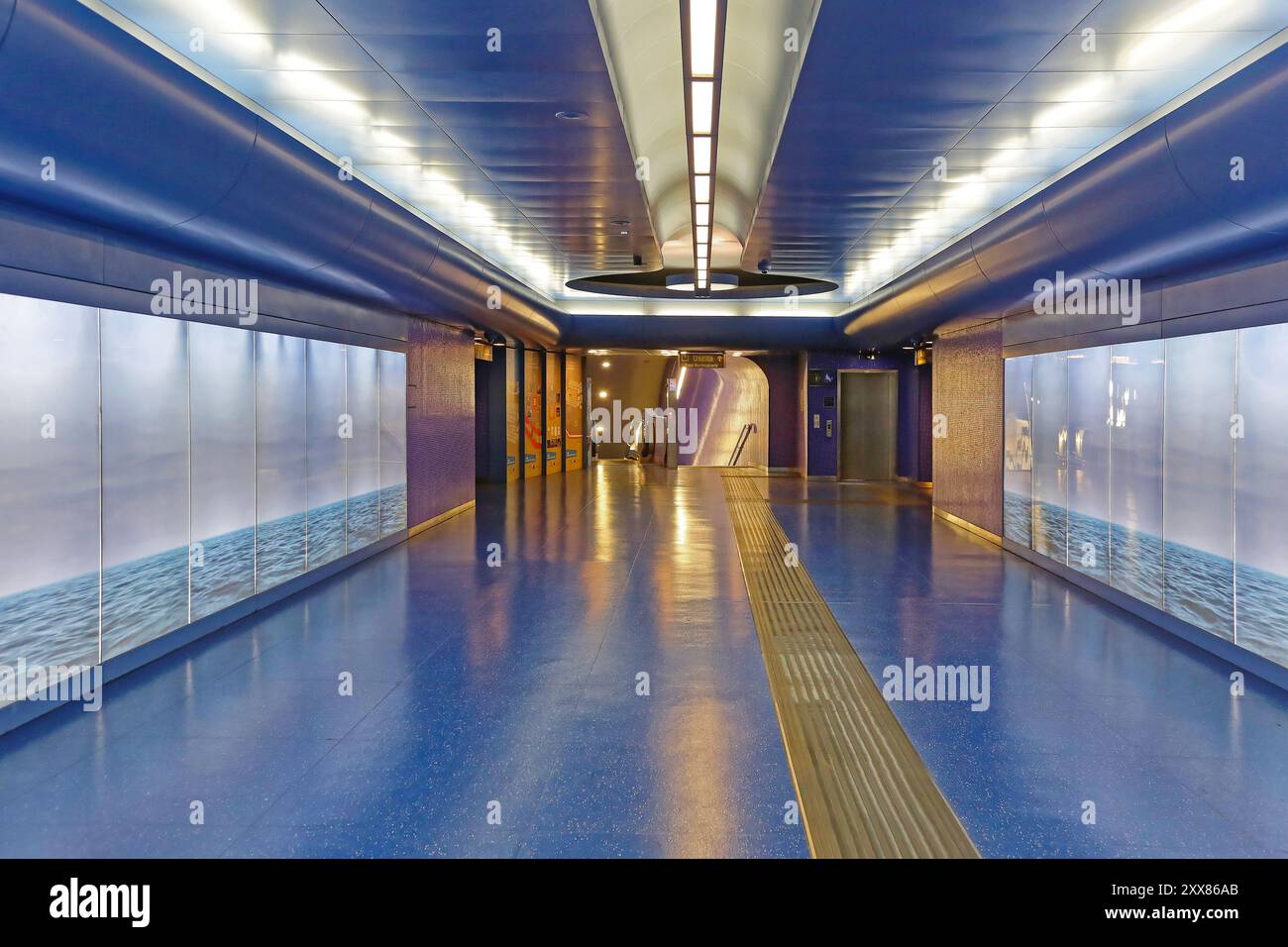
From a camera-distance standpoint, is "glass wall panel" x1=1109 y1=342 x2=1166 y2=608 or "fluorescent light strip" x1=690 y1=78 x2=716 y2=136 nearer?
"fluorescent light strip" x1=690 y1=78 x2=716 y2=136

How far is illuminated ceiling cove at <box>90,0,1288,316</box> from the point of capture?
12.7 feet

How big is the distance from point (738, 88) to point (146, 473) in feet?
16.7

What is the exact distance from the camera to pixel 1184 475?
253 inches

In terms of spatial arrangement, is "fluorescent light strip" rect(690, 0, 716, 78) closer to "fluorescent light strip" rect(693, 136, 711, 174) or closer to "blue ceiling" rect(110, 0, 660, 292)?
"blue ceiling" rect(110, 0, 660, 292)

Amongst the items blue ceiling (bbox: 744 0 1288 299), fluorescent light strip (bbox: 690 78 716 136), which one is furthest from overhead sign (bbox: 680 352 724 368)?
fluorescent light strip (bbox: 690 78 716 136)

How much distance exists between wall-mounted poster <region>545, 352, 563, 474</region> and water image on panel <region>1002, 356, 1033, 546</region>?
12.3 metres

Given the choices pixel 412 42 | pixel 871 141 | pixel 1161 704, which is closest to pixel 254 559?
pixel 412 42

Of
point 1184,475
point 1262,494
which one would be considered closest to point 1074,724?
point 1262,494

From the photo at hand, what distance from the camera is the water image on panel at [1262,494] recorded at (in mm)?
5285

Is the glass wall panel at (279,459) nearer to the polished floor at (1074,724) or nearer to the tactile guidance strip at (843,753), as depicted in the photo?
the tactile guidance strip at (843,753)

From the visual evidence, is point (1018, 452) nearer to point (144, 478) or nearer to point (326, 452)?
point (326, 452)

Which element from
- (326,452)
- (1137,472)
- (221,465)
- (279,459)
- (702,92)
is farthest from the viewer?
(326,452)

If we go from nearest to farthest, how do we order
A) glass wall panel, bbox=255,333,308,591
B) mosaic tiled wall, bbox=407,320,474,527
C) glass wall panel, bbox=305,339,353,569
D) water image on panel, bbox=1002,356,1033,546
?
glass wall panel, bbox=255,333,308,591, glass wall panel, bbox=305,339,353,569, water image on panel, bbox=1002,356,1033,546, mosaic tiled wall, bbox=407,320,474,527

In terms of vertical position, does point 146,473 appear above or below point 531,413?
below
